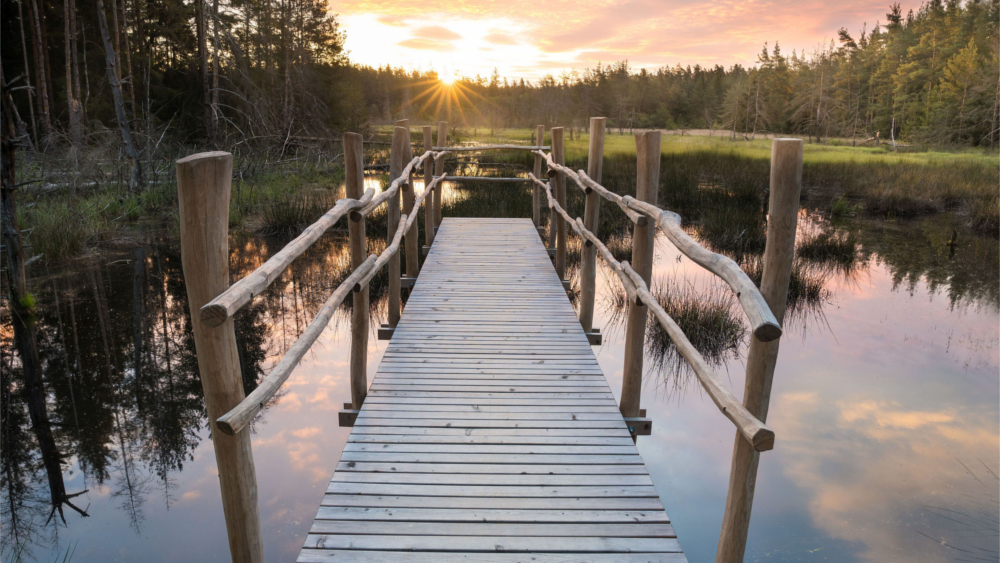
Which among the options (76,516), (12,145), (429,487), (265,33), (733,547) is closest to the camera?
(733,547)

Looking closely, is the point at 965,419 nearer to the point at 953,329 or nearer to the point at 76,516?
the point at 953,329

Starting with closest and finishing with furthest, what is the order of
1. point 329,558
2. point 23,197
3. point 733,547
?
1. point 733,547
2. point 329,558
3. point 23,197

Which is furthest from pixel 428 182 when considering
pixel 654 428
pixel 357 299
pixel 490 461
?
pixel 490 461

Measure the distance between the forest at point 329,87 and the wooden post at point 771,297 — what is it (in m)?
6.23

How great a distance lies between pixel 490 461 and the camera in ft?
8.09

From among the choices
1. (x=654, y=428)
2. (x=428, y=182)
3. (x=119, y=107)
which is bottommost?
(x=654, y=428)

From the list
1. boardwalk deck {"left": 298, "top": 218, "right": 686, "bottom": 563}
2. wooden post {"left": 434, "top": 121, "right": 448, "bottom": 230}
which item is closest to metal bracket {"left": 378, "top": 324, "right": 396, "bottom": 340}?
boardwalk deck {"left": 298, "top": 218, "right": 686, "bottom": 563}

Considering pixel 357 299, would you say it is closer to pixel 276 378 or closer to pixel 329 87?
pixel 276 378

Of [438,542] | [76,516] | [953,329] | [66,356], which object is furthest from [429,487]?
[953,329]

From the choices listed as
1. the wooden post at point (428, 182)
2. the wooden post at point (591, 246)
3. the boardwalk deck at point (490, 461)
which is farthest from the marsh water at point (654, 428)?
the wooden post at point (428, 182)

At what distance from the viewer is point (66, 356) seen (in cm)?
473

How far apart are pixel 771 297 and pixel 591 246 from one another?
2.84 metres

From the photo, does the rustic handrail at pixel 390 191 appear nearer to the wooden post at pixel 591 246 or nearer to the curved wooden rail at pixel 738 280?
the wooden post at pixel 591 246

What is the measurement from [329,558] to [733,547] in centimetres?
125
